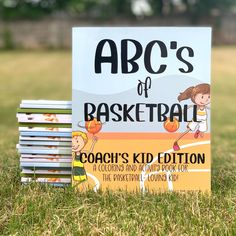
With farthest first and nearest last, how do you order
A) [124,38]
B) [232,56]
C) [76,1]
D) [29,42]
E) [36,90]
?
[76,1]
[29,42]
[232,56]
[36,90]
[124,38]

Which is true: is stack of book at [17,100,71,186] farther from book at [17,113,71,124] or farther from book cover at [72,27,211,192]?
book cover at [72,27,211,192]

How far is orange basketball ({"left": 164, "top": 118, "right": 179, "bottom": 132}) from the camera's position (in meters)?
3.69

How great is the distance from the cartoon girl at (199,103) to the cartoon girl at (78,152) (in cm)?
59

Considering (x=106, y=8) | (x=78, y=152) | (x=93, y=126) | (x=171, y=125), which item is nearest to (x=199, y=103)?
(x=171, y=125)

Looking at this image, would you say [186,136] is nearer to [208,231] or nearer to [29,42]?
[208,231]

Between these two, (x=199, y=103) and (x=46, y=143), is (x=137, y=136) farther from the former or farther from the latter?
(x=46, y=143)

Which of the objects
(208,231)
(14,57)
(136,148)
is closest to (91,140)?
(136,148)

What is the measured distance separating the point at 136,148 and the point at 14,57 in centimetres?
2504

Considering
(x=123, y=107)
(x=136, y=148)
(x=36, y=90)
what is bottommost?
(x=136, y=148)

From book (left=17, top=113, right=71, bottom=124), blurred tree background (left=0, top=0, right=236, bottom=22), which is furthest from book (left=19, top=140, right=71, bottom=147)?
blurred tree background (left=0, top=0, right=236, bottom=22)

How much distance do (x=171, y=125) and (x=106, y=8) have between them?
122 ft

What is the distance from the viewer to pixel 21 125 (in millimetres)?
3865

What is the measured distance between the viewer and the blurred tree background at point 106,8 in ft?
121

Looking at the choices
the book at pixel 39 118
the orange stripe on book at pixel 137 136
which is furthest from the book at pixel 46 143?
the orange stripe on book at pixel 137 136
